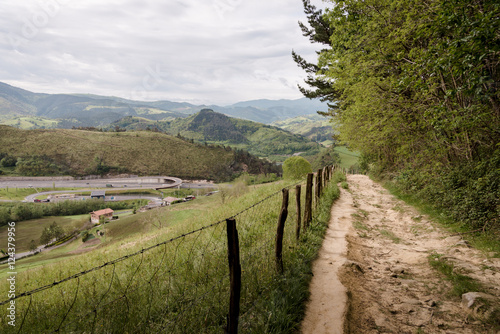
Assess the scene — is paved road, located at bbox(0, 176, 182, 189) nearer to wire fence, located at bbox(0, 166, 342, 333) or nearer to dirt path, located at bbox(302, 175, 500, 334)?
wire fence, located at bbox(0, 166, 342, 333)

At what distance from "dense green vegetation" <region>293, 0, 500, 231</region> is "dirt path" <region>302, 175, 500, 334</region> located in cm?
155

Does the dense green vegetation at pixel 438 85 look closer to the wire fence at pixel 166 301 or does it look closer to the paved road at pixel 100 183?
the wire fence at pixel 166 301

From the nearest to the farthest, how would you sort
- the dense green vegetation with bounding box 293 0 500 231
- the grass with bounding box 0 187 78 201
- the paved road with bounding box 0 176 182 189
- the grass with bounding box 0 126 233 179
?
the dense green vegetation with bounding box 293 0 500 231 → the grass with bounding box 0 187 78 201 → the paved road with bounding box 0 176 182 189 → the grass with bounding box 0 126 233 179

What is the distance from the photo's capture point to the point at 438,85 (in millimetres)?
8703

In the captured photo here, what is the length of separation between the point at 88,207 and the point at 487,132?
10238 centimetres

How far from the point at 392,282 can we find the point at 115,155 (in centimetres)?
16949

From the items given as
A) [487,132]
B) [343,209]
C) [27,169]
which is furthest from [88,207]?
[487,132]

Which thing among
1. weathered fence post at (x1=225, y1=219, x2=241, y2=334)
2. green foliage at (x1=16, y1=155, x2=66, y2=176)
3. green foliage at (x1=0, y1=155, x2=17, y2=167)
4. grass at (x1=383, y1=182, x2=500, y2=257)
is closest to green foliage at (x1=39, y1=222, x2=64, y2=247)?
weathered fence post at (x1=225, y1=219, x2=241, y2=334)

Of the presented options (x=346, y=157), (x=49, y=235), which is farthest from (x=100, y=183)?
(x=346, y=157)

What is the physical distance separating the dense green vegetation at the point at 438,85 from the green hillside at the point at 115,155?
140 meters

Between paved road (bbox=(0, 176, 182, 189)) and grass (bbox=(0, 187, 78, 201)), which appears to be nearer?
grass (bbox=(0, 187, 78, 201))

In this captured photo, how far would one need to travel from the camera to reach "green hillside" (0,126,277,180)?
138m

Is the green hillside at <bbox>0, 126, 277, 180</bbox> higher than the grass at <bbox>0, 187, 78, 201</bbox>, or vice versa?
the green hillside at <bbox>0, 126, 277, 180</bbox>

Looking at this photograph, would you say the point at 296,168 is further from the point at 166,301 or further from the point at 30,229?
the point at 30,229
